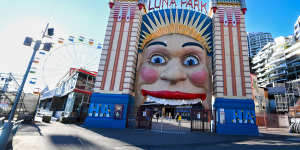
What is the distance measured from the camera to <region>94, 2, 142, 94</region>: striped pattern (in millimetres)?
13507

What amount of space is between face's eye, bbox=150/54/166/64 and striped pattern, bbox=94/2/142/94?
1.84 meters

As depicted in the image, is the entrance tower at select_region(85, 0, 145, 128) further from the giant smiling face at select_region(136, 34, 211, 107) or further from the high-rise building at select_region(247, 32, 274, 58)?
the high-rise building at select_region(247, 32, 274, 58)

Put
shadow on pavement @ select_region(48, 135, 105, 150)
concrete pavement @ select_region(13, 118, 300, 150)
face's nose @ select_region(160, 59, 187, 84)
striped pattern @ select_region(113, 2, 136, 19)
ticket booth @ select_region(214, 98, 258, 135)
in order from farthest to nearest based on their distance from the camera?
striped pattern @ select_region(113, 2, 136, 19) → face's nose @ select_region(160, 59, 187, 84) → ticket booth @ select_region(214, 98, 258, 135) → concrete pavement @ select_region(13, 118, 300, 150) → shadow on pavement @ select_region(48, 135, 105, 150)

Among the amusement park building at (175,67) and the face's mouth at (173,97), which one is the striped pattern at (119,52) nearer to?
the amusement park building at (175,67)

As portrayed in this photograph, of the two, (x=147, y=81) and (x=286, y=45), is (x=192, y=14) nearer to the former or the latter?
(x=147, y=81)

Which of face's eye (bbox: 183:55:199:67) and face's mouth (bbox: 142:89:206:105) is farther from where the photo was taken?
face's eye (bbox: 183:55:199:67)

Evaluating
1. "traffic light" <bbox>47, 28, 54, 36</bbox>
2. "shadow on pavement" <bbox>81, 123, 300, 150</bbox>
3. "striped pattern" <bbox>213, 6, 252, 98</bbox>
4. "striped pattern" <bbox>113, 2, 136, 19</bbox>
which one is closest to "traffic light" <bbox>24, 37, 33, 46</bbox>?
"traffic light" <bbox>47, 28, 54, 36</bbox>

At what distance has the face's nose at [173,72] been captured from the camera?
1238 centimetres

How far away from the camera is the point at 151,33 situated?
1497cm

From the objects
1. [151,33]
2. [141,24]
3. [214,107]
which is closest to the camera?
[214,107]

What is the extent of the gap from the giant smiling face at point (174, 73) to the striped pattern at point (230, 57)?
1.08m

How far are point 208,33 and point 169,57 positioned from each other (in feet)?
17.4

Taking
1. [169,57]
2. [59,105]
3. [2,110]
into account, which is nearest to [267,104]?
[169,57]

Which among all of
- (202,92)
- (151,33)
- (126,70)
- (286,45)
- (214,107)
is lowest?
(214,107)
